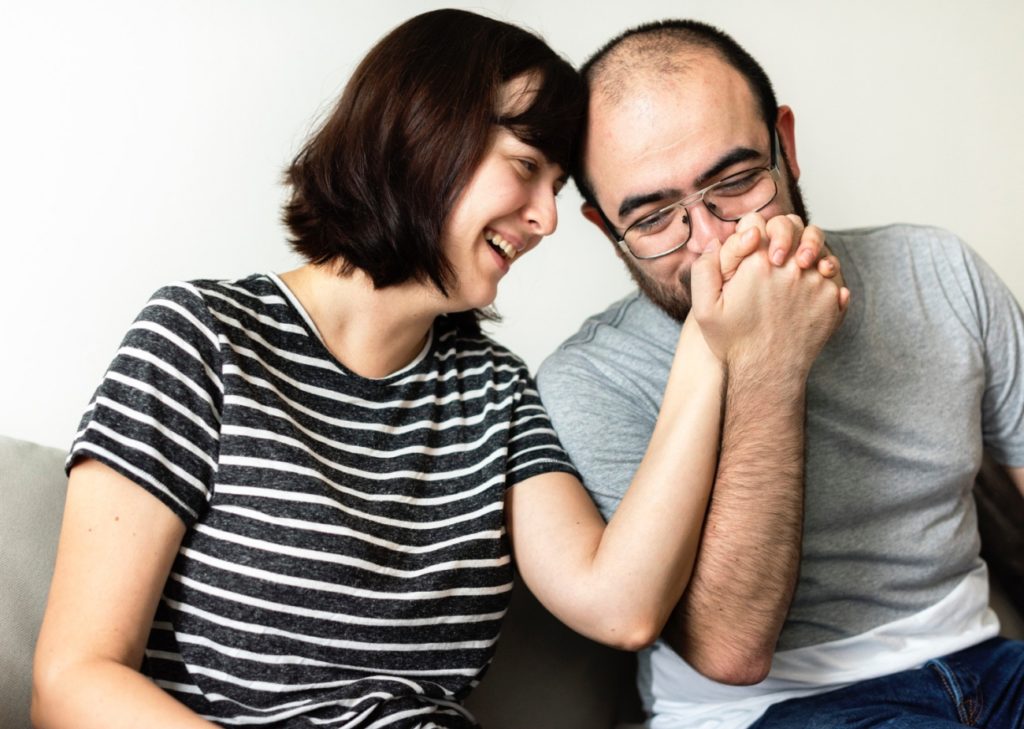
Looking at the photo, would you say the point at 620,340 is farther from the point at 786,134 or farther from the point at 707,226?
the point at 786,134

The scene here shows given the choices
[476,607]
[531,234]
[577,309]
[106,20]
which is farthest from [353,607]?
[577,309]

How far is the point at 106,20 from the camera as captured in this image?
1.52 meters

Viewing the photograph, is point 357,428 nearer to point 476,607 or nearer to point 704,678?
point 476,607

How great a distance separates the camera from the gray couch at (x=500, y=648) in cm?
116

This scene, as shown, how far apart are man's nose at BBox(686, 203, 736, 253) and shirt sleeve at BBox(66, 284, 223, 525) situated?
2.30 feet

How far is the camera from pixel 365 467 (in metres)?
1.22

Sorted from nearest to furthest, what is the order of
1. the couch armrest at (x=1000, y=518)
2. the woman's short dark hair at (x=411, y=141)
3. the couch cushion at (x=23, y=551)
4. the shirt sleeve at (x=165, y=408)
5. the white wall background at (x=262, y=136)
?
the shirt sleeve at (x=165, y=408), the couch cushion at (x=23, y=551), the woman's short dark hair at (x=411, y=141), the white wall background at (x=262, y=136), the couch armrest at (x=1000, y=518)

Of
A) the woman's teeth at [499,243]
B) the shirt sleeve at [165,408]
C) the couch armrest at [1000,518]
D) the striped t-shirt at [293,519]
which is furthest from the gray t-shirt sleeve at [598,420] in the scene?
the couch armrest at [1000,518]

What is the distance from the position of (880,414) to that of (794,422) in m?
0.27

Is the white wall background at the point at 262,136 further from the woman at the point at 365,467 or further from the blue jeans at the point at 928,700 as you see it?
the blue jeans at the point at 928,700

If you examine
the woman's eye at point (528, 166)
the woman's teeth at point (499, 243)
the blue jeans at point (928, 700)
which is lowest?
the blue jeans at point (928, 700)

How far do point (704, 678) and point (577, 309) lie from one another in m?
0.98

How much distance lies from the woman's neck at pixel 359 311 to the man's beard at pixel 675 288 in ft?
1.24

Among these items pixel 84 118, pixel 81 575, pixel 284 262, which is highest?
pixel 84 118
